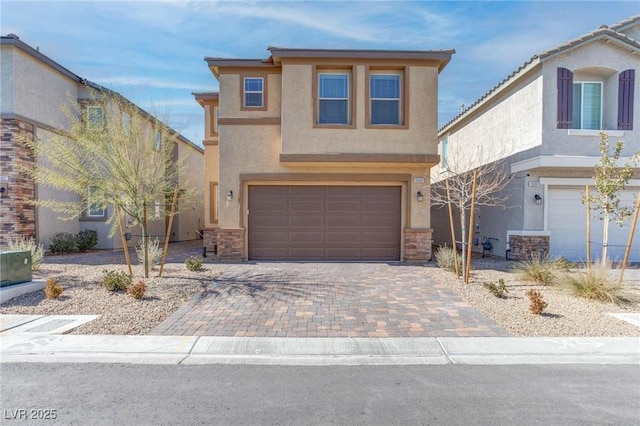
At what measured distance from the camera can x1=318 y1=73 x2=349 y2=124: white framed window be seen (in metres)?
12.4

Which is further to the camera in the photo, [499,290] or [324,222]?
[324,222]

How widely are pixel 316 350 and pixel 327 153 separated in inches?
308

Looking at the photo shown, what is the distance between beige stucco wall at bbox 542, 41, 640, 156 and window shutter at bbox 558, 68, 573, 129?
0.17 m

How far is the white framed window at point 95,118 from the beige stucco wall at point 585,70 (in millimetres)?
13241

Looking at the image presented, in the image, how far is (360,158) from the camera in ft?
39.9

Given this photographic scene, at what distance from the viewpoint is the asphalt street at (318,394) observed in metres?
3.68

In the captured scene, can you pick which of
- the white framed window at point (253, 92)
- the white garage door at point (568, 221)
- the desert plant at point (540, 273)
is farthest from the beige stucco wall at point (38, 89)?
the white garage door at point (568, 221)

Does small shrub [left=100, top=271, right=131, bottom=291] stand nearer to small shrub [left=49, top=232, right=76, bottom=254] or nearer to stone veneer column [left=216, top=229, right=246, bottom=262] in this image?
stone veneer column [left=216, top=229, right=246, bottom=262]

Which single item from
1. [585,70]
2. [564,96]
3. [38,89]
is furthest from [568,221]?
[38,89]

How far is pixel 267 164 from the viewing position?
12734 mm

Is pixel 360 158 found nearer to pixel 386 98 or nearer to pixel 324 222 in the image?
pixel 386 98

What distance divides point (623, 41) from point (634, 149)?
139 inches

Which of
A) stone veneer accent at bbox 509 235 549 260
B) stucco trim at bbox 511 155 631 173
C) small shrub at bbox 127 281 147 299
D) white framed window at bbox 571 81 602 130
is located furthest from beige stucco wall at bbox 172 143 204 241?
white framed window at bbox 571 81 602 130

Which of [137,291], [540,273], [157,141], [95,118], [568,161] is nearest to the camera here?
[137,291]
